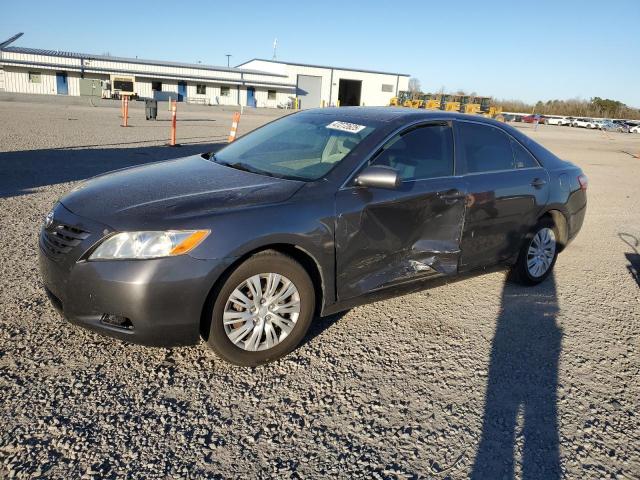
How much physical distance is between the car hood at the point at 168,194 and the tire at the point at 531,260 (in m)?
2.55

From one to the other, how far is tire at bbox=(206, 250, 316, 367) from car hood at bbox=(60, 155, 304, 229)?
0.41 meters

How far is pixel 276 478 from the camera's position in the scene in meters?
2.31

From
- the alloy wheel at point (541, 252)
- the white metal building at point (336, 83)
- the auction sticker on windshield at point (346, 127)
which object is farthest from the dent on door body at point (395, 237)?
the white metal building at point (336, 83)

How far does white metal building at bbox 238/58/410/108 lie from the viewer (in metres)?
66.2

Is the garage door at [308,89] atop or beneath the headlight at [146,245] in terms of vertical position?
atop

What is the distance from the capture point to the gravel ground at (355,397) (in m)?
2.43

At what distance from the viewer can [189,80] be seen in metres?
57.0

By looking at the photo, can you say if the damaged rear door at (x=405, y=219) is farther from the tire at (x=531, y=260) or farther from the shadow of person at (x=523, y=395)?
the tire at (x=531, y=260)

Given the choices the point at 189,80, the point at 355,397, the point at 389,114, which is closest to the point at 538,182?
the point at 389,114

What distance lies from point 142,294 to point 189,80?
58.9 meters

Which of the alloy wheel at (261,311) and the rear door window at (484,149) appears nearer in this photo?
the alloy wheel at (261,311)

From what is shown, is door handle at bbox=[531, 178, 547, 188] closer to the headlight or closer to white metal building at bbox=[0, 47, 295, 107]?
the headlight

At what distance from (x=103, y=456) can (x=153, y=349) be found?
1.00 metres

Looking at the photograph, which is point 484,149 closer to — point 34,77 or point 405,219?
point 405,219
